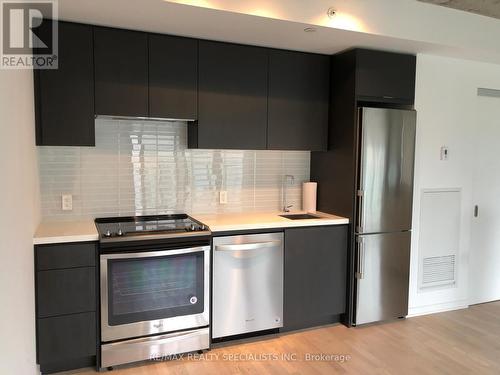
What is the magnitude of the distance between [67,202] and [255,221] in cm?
146

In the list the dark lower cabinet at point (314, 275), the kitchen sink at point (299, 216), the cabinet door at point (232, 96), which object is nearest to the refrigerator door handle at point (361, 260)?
the dark lower cabinet at point (314, 275)

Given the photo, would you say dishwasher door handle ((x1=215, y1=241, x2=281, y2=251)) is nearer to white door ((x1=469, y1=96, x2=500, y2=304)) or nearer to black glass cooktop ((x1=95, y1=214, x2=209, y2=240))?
black glass cooktop ((x1=95, y1=214, x2=209, y2=240))

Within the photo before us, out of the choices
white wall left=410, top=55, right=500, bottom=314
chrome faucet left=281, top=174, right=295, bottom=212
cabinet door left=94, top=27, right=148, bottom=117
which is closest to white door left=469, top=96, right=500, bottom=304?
white wall left=410, top=55, right=500, bottom=314

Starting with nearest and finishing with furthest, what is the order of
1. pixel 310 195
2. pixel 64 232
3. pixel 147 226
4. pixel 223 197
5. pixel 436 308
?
1. pixel 64 232
2. pixel 147 226
3. pixel 223 197
4. pixel 310 195
5. pixel 436 308

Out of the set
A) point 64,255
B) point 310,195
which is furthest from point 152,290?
point 310,195

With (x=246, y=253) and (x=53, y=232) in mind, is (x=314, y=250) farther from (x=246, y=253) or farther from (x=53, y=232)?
(x=53, y=232)

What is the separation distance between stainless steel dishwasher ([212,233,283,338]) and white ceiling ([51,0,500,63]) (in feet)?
5.00

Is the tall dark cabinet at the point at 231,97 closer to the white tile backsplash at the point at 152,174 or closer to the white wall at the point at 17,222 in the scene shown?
the white tile backsplash at the point at 152,174

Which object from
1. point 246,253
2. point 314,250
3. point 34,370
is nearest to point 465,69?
point 314,250

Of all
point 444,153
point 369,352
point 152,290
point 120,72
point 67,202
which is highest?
point 120,72

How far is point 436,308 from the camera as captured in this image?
3934mm

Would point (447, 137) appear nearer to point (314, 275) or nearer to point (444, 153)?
point (444, 153)

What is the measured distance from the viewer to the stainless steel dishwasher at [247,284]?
3062 mm

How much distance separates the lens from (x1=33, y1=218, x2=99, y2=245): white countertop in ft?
8.32
